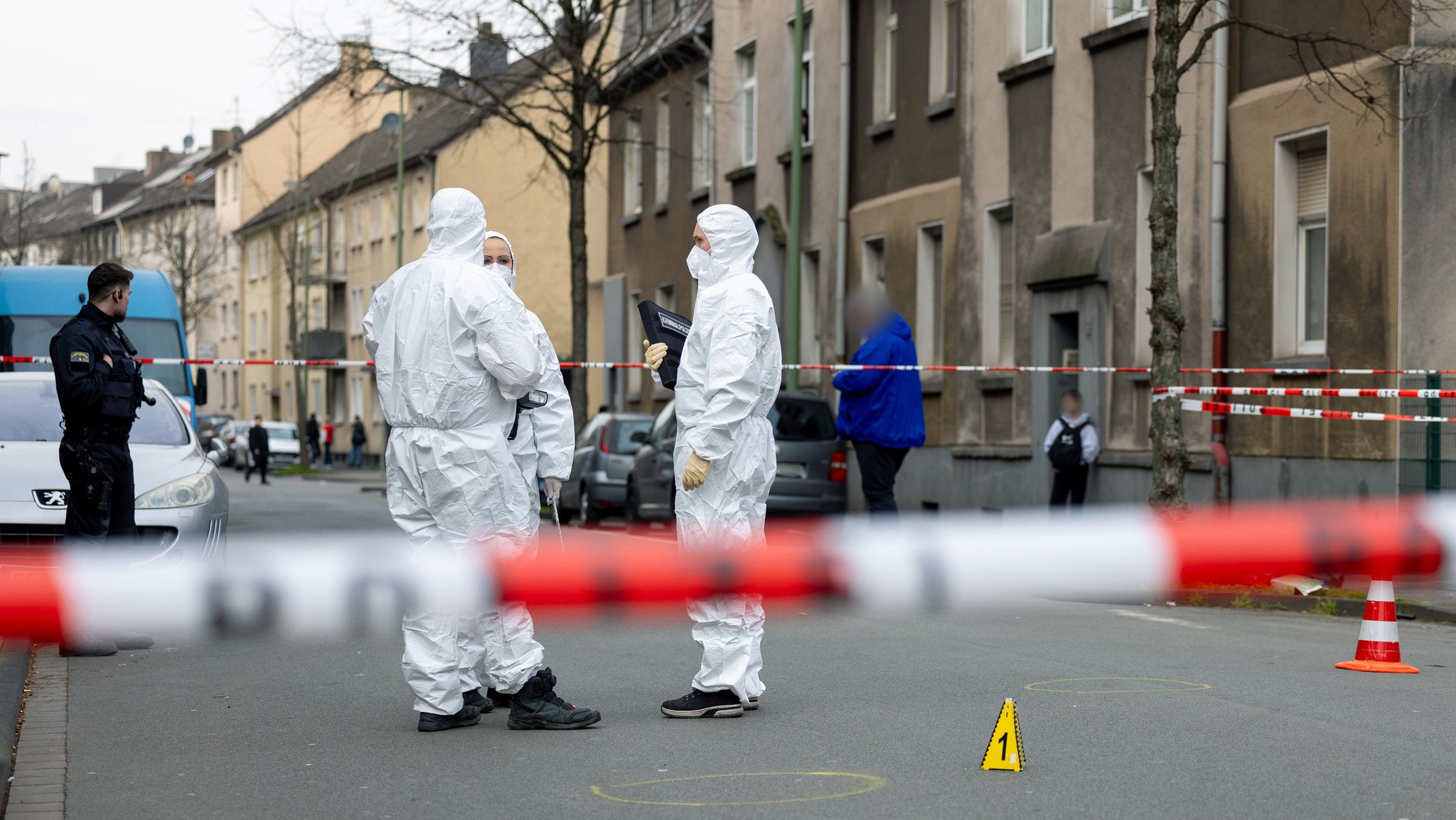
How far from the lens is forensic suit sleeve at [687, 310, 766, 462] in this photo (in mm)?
7195

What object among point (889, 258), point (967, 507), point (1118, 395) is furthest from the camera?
point (889, 258)

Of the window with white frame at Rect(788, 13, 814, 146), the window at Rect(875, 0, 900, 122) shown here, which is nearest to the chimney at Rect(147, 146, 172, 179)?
the window with white frame at Rect(788, 13, 814, 146)

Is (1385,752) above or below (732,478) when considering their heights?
below

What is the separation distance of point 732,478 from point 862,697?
115cm

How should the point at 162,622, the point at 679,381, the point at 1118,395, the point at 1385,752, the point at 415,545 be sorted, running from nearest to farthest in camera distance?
1. the point at 162,622
2. the point at 1385,752
3. the point at 415,545
4. the point at 679,381
5. the point at 1118,395

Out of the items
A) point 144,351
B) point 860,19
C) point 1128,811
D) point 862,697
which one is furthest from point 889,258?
point 1128,811

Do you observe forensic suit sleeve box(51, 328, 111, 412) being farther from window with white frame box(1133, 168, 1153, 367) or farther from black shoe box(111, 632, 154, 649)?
window with white frame box(1133, 168, 1153, 367)

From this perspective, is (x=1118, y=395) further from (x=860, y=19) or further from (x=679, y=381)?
(x=679, y=381)

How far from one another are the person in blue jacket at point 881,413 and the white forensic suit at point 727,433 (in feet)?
17.9

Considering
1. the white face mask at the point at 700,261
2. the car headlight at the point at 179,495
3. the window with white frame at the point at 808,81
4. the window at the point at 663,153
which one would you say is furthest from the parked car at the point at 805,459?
the window at the point at 663,153

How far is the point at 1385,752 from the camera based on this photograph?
646cm

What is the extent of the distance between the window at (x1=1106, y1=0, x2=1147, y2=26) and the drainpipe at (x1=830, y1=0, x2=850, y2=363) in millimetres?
7039

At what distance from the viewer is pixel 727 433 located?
722 cm

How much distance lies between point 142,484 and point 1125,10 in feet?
41.2
